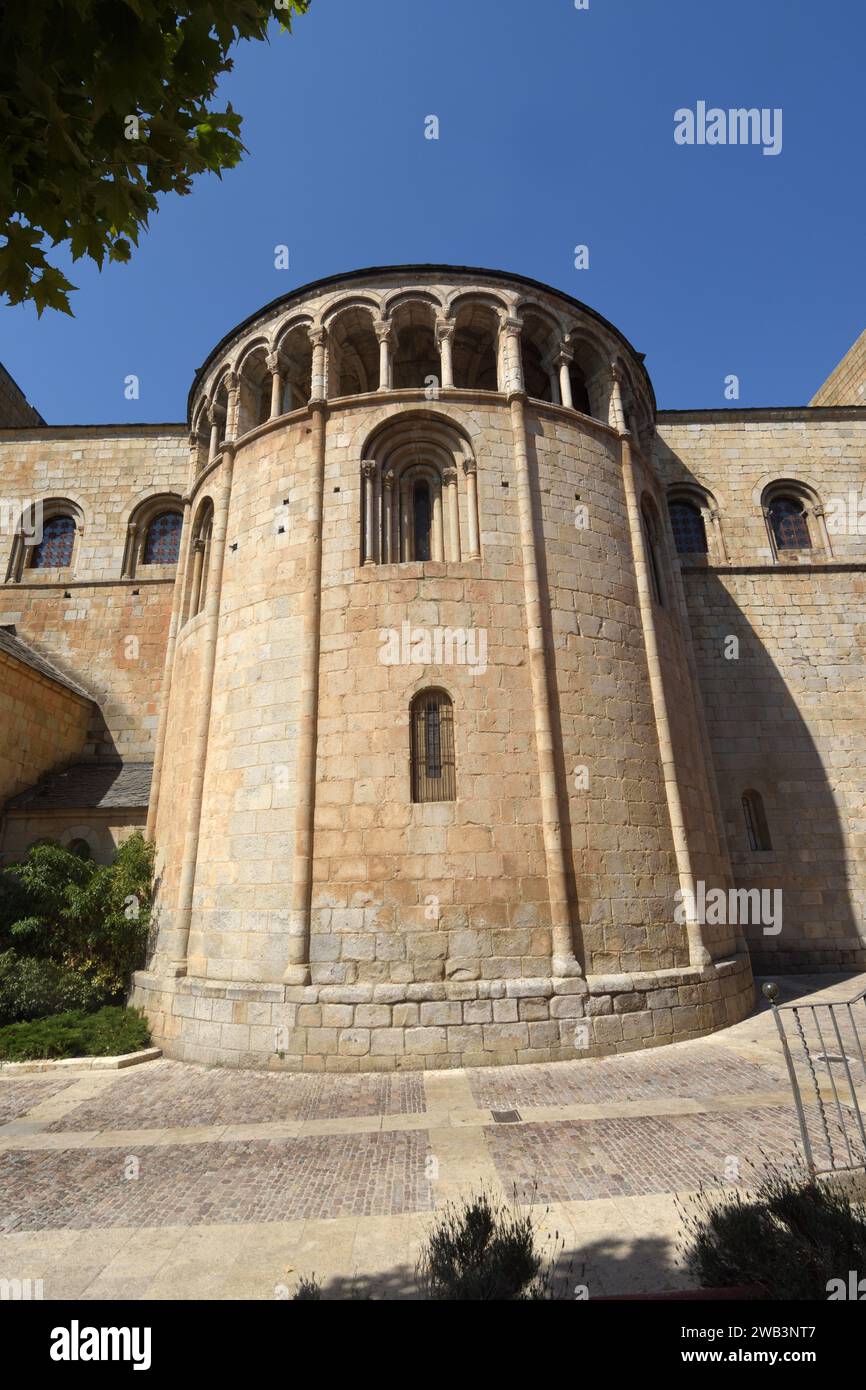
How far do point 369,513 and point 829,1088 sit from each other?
35.8 feet

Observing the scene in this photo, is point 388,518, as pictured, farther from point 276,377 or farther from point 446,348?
point 276,377

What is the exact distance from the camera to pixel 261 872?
10.5m

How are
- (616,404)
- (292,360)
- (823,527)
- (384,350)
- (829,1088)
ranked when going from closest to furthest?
1. (829,1088)
2. (384,350)
3. (616,404)
4. (292,360)
5. (823,527)

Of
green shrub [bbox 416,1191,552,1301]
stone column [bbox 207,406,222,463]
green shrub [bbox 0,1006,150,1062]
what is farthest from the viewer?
stone column [bbox 207,406,222,463]

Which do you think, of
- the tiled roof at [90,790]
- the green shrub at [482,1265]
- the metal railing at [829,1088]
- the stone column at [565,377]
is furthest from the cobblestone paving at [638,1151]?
the stone column at [565,377]

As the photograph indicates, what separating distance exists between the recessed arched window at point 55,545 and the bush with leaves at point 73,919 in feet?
37.2

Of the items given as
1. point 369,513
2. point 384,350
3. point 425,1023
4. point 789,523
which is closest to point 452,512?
point 369,513

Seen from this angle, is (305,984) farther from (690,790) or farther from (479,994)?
(690,790)

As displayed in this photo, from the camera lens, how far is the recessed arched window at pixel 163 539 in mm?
19969

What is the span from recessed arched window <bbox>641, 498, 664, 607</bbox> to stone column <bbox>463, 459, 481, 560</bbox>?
4351mm

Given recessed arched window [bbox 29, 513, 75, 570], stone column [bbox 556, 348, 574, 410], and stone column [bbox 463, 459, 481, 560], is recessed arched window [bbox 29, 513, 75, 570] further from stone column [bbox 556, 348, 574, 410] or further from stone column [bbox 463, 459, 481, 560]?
stone column [bbox 556, 348, 574, 410]

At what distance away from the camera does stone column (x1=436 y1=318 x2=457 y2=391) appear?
12.7 meters

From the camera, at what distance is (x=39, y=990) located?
10.8m

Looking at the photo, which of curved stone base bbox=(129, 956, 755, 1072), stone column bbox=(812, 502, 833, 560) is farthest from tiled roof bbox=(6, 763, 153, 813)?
stone column bbox=(812, 502, 833, 560)
